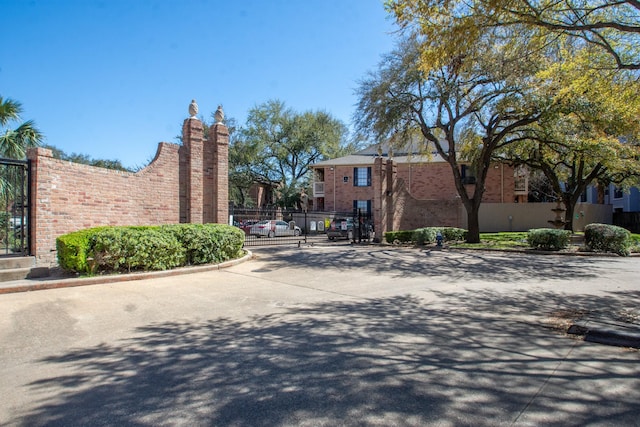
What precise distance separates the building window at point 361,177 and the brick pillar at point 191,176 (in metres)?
23.4

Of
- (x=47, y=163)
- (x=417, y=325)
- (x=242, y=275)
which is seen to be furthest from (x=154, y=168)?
(x=417, y=325)

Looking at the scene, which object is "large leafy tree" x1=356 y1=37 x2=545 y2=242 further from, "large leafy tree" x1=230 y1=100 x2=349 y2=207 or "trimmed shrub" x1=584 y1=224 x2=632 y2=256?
"large leafy tree" x1=230 y1=100 x2=349 y2=207

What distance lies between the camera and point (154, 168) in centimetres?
1184

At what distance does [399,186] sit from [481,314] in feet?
56.1

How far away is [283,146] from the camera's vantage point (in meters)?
41.8

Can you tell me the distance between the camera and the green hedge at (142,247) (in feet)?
28.0

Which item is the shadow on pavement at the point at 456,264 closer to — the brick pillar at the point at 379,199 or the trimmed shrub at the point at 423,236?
the trimmed shrub at the point at 423,236

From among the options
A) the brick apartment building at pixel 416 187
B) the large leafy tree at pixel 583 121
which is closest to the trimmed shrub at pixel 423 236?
the brick apartment building at pixel 416 187

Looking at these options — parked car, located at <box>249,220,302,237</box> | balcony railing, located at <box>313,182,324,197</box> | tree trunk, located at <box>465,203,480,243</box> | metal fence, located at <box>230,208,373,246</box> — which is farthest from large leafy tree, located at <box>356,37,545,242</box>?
balcony railing, located at <box>313,182,324,197</box>

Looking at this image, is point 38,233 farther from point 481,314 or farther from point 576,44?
point 576,44

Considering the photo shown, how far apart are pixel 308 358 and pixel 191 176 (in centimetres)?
952

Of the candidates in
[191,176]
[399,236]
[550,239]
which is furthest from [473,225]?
[191,176]

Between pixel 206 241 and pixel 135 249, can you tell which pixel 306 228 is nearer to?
pixel 206 241

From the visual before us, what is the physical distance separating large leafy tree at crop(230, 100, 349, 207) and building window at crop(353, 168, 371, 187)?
813cm
